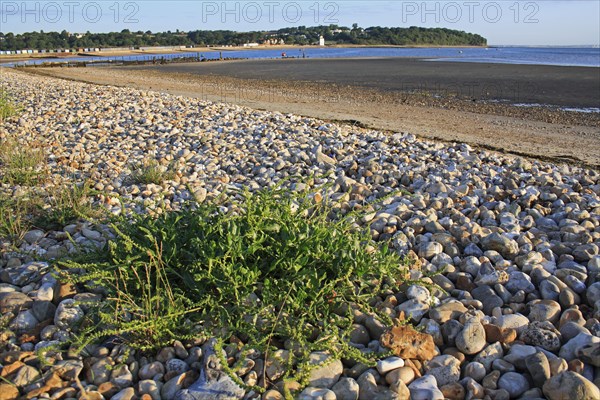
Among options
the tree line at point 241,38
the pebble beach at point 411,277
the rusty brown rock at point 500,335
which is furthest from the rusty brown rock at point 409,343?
the tree line at point 241,38

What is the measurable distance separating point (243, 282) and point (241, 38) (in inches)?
5139

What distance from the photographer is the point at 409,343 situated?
2.50 m

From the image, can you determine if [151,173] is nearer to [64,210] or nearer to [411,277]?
[64,210]

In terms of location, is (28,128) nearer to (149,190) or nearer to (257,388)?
(149,190)

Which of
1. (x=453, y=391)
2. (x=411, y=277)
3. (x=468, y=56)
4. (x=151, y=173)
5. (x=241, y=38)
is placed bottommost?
(x=453, y=391)

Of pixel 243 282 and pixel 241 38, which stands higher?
pixel 241 38

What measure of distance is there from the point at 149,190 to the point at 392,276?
267 centimetres

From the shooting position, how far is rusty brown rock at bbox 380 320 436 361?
2.47 metres

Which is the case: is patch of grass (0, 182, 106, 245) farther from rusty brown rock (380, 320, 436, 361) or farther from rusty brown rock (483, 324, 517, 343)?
rusty brown rock (483, 324, 517, 343)

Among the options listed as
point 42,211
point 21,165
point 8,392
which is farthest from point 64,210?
point 8,392

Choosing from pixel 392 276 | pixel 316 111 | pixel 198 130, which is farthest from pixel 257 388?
pixel 316 111

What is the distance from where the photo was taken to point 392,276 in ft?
9.70

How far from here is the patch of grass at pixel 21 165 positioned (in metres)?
4.99

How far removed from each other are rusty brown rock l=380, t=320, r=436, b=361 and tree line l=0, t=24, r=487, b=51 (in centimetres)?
10097
